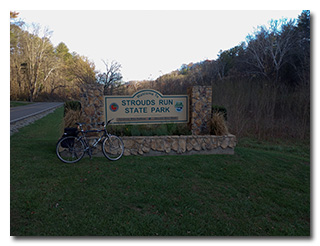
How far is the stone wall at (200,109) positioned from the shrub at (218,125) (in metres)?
0.18

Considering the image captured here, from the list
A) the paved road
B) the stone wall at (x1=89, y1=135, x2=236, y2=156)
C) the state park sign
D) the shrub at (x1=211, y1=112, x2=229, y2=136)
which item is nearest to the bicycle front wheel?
the stone wall at (x1=89, y1=135, x2=236, y2=156)

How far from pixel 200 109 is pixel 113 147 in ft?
9.77

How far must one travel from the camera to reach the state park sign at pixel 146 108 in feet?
22.9

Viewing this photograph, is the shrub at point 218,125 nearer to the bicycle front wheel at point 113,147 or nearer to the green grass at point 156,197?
the green grass at point 156,197

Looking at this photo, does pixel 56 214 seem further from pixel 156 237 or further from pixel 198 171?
pixel 198 171

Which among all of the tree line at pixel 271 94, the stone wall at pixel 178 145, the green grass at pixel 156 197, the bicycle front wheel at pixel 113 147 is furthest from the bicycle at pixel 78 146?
the tree line at pixel 271 94

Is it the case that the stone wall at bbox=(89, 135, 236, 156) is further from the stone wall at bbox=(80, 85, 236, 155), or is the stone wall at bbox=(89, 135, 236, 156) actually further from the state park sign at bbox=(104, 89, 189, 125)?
the state park sign at bbox=(104, 89, 189, 125)

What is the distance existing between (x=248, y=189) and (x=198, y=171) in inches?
46.7

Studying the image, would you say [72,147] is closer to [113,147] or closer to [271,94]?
[113,147]

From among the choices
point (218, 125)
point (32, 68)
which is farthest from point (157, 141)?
point (32, 68)

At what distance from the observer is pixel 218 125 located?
23.5ft

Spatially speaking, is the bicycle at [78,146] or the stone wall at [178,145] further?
the stone wall at [178,145]

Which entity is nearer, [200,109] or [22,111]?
[200,109]

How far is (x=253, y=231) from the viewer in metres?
3.59
